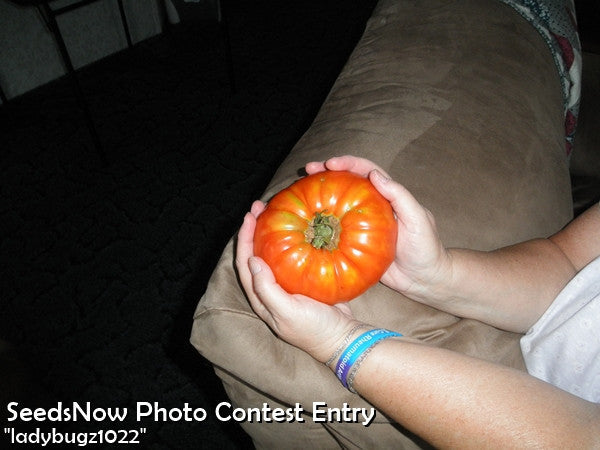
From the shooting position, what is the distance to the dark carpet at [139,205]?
1622 millimetres

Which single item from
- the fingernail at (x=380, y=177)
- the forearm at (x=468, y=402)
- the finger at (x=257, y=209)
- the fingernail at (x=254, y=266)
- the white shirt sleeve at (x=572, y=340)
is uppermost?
the fingernail at (x=380, y=177)

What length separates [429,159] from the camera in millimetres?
959

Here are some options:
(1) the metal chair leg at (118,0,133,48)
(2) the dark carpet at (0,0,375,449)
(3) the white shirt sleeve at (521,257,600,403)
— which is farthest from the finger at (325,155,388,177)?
(1) the metal chair leg at (118,0,133,48)

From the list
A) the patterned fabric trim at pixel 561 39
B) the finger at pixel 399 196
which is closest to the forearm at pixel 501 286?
the finger at pixel 399 196

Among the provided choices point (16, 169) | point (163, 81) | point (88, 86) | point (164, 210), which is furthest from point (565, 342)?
point (88, 86)

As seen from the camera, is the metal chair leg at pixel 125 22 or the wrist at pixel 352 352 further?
the metal chair leg at pixel 125 22

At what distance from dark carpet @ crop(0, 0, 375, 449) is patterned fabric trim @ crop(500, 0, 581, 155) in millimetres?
1483

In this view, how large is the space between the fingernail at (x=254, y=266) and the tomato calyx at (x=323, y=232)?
11cm

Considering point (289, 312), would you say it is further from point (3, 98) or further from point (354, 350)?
point (3, 98)

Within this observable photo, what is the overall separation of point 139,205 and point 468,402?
204 cm

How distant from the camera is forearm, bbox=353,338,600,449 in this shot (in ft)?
1.92

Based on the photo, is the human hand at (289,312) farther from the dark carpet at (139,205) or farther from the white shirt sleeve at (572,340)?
the dark carpet at (139,205)

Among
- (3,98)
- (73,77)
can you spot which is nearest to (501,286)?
(73,77)

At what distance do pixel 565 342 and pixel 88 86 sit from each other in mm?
3396
